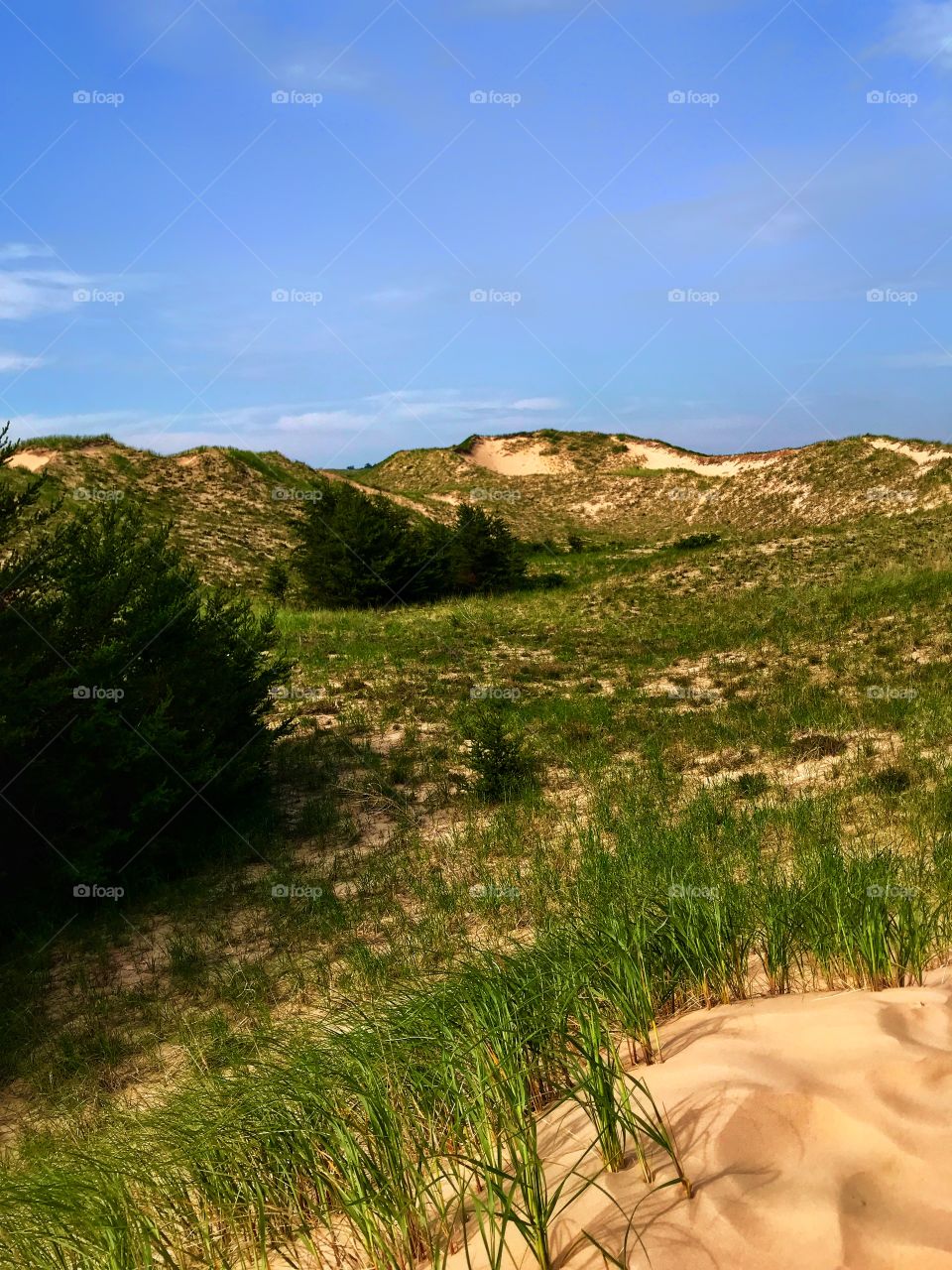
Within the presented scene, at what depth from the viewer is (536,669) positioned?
16.9 metres

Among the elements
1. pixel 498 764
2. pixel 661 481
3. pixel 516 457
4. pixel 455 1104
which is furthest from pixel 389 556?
pixel 516 457

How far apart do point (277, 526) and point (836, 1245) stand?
39436mm

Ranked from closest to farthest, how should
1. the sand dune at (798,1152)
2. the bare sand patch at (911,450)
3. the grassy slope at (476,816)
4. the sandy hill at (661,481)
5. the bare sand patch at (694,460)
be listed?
the sand dune at (798,1152), the grassy slope at (476,816), the bare sand patch at (911,450), the sandy hill at (661,481), the bare sand patch at (694,460)

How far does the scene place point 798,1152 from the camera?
100 inches

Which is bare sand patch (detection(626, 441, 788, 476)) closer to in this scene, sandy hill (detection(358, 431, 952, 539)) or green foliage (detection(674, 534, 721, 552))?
sandy hill (detection(358, 431, 952, 539))

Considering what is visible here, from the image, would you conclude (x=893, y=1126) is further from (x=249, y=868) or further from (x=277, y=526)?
(x=277, y=526)

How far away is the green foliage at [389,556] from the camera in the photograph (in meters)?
28.7

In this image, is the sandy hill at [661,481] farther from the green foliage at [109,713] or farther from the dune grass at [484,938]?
the green foliage at [109,713]

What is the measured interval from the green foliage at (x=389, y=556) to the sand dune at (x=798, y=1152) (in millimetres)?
25989

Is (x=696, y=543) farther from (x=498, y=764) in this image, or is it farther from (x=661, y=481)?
(x=498, y=764)

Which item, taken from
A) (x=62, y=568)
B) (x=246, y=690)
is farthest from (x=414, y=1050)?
(x=246, y=690)

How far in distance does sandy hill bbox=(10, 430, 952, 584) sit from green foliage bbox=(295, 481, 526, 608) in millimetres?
4580

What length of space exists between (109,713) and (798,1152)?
8.16 m

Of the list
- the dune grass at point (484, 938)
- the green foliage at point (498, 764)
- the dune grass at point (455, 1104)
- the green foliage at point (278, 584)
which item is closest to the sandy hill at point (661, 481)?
the green foliage at point (278, 584)
